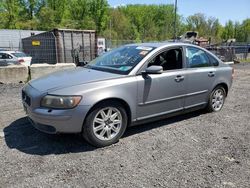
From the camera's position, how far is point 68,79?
14.0 ft

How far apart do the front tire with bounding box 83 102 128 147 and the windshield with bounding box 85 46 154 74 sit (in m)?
0.68

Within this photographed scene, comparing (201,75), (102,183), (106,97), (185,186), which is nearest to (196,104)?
(201,75)

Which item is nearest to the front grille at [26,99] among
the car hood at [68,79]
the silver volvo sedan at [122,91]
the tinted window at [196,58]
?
the silver volvo sedan at [122,91]

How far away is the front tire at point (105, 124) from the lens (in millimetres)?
4008

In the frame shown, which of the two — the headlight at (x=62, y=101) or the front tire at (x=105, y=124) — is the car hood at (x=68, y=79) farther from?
the front tire at (x=105, y=124)

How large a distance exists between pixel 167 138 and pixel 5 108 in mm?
3737


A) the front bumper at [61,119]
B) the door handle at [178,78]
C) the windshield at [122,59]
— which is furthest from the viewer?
the door handle at [178,78]

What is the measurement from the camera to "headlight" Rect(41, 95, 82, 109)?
150 inches

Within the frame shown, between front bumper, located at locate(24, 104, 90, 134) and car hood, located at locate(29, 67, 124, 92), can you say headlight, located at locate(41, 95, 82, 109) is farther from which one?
car hood, located at locate(29, 67, 124, 92)

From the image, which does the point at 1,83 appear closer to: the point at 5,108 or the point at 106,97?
the point at 5,108

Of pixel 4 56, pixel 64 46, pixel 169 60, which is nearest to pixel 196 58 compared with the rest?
pixel 169 60

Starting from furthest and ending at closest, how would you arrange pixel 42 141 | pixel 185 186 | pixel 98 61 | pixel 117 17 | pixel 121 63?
pixel 117 17 → pixel 98 61 → pixel 121 63 → pixel 42 141 → pixel 185 186

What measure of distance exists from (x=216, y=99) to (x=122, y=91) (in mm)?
2704

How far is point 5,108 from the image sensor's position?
243 inches
